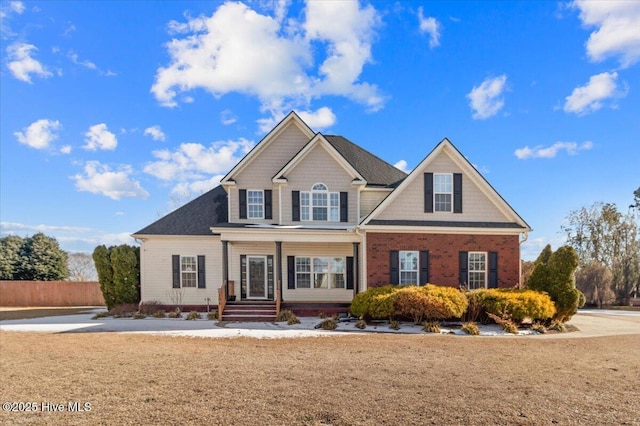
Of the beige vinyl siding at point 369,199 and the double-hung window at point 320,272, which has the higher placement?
the beige vinyl siding at point 369,199

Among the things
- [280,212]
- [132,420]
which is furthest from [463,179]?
[132,420]

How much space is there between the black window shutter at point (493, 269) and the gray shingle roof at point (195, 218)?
1304cm

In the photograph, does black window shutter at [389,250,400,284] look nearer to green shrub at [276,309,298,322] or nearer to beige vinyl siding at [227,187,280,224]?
green shrub at [276,309,298,322]

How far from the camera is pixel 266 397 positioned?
19.4 ft

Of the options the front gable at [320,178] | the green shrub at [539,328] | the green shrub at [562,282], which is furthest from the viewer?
the front gable at [320,178]

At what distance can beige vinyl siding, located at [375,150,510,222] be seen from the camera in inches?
659

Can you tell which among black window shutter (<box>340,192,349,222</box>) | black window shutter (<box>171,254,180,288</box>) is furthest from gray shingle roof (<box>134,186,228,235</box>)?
black window shutter (<box>340,192,349,222</box>)

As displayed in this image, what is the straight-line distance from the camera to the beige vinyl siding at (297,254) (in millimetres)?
18469

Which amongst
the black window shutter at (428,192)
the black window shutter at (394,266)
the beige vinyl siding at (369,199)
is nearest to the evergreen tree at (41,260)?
the beige vinyl siding at (369,199)

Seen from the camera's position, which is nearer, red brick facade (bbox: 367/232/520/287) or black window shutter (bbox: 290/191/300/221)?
red brick facade (bbox: 367/232/520/287)

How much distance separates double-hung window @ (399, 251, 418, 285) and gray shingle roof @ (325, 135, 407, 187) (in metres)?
4.70

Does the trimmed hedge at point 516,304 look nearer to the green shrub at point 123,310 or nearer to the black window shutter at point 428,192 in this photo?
the black window shutter at point 428,192

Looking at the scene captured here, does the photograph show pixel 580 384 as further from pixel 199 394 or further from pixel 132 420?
pixel 132 420

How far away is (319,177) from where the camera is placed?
1892 cm
